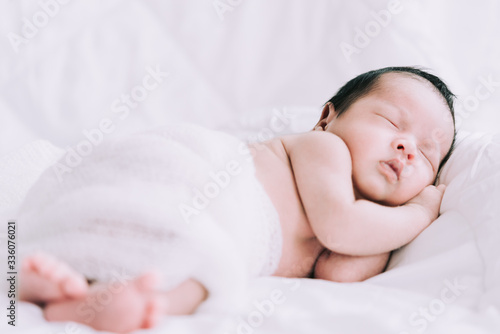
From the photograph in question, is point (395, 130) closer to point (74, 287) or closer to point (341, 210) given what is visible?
point (341, 210)

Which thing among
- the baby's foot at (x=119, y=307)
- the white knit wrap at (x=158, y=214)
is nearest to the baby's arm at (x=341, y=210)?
the white knit wrap at (x=158, y=214)

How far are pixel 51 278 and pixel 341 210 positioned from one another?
0.52 meters

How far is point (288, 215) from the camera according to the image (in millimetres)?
1062

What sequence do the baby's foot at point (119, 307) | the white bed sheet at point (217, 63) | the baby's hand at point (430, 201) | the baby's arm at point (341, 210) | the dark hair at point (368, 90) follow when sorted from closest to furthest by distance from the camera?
the baby's foot at point (119, 307) → the baby's arm at point (341, 210) → the baby's hand at point (430, 201) → the dark hair at point (368, 90) → the white bed sheet at point (217, 63)

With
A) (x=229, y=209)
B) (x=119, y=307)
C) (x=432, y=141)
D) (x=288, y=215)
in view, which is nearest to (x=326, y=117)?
(x=432, y=141)

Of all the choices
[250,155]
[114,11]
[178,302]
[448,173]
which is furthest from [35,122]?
[448,173]

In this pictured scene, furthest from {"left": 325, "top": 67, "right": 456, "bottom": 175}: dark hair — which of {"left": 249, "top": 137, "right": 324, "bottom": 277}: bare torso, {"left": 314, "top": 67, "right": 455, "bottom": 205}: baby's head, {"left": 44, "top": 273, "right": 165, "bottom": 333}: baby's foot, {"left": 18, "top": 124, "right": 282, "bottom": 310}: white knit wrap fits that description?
{"left": 44, "top": 273, "right": 165, "bottom": 333}: baby's foot

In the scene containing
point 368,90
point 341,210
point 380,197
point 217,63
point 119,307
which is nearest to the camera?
point 119,307

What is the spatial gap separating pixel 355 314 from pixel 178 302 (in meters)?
0.27

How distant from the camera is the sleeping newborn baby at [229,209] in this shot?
768 mm

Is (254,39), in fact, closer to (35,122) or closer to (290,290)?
(35,122)

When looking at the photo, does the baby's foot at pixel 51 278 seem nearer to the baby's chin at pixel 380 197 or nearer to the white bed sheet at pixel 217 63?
the white bed sheet at pixel 217 63

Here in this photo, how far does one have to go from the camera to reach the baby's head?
115 centimetres

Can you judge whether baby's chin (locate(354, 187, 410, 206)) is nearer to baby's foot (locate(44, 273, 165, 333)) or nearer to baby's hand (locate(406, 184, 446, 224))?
baby's hand (locate(406, 184, 446, 224))
